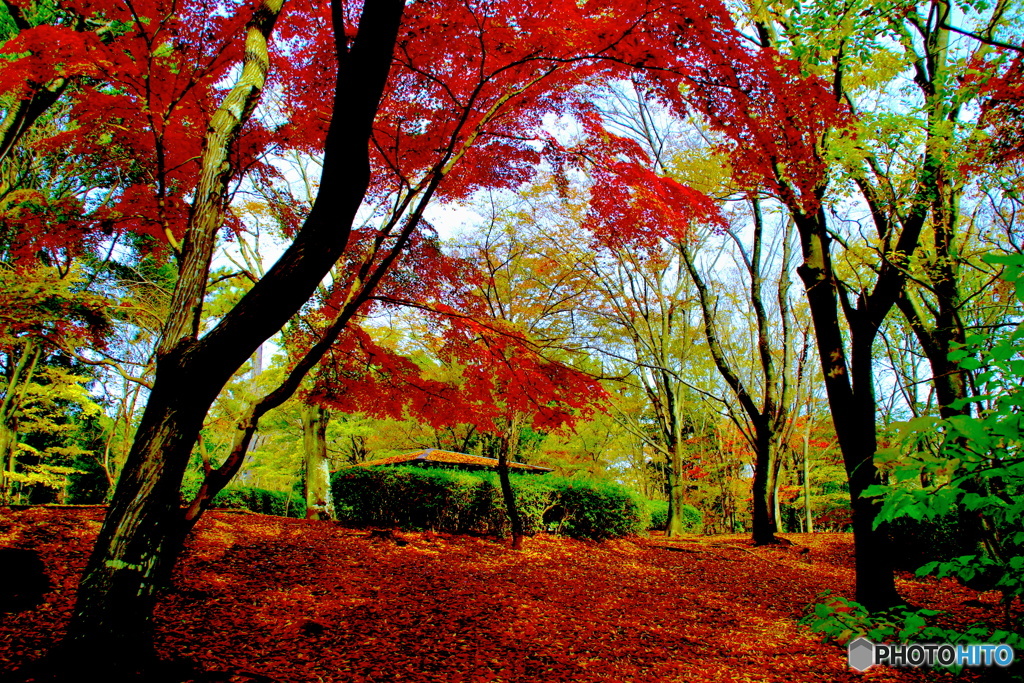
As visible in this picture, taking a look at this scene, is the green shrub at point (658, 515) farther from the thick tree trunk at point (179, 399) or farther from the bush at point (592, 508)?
the thick tree trunk at point (179, 399)

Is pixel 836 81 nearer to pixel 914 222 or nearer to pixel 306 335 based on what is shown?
pixel 914 222

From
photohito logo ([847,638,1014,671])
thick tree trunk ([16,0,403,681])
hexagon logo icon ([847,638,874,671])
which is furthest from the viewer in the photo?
hexagon logo icon ([847,638,874,671])

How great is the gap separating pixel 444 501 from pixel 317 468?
3.12 meters

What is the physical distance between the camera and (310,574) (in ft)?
18.6

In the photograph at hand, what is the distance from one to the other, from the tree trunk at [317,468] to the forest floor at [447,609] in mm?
1634

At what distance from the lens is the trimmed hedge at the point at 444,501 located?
8.80 meters

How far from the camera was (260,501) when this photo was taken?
1662 cm

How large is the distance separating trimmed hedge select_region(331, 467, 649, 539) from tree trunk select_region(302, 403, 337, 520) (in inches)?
43.5

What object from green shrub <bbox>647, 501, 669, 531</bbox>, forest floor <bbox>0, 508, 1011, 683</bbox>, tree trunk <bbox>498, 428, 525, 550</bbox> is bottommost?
green shrub <bbox>647, 501, 669, 531</bbox>

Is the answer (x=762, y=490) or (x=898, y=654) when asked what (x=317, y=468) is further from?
(x=898, y=654)

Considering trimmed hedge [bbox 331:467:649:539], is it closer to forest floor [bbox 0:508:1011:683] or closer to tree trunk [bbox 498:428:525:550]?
forest floor [bbox 0:508:1011:683]

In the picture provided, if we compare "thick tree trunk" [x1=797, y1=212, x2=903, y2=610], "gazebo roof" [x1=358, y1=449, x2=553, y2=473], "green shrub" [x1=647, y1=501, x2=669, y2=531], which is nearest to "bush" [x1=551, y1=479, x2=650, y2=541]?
"gazebo roof" [x1=358, y1=449, x2=553, y2=473]

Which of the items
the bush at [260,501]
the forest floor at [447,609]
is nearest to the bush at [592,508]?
the forest floor at [447,609]

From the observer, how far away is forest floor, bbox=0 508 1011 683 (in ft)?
11.5
